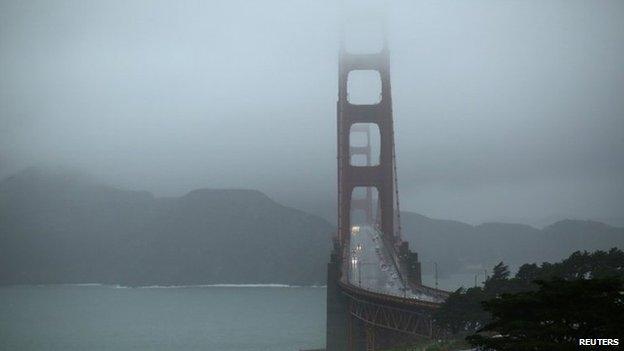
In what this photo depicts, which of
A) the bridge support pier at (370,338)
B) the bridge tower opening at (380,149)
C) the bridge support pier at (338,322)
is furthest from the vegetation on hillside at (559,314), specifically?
the bridge tower opening at (380,149)

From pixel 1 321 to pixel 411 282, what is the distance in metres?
96.6

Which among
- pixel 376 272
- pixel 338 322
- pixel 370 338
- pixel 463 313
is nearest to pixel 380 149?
pixel 376 272

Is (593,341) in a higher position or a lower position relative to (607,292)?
lower

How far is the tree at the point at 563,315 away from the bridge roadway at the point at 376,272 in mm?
21925

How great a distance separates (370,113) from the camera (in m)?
69.5

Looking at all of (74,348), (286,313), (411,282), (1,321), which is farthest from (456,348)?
(1,321)

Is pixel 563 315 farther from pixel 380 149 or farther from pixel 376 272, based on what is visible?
pixel 380 149

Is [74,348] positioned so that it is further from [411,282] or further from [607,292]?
[607,292]

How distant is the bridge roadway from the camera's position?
143 ft

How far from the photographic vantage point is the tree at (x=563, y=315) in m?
14.0

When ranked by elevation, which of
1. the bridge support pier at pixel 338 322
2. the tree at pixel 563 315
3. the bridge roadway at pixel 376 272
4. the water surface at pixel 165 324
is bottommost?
the water surface at pixel 165 324

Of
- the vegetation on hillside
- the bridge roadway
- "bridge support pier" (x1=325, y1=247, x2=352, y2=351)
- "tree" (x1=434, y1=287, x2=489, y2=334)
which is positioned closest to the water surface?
the bridge roadway

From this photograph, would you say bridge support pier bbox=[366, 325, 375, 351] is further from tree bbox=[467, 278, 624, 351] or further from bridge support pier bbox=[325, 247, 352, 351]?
tree bbox=[467, 278, 624, 351]

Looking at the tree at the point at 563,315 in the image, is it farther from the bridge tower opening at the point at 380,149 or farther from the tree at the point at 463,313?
the bridge tower opening at the point at 380,149
